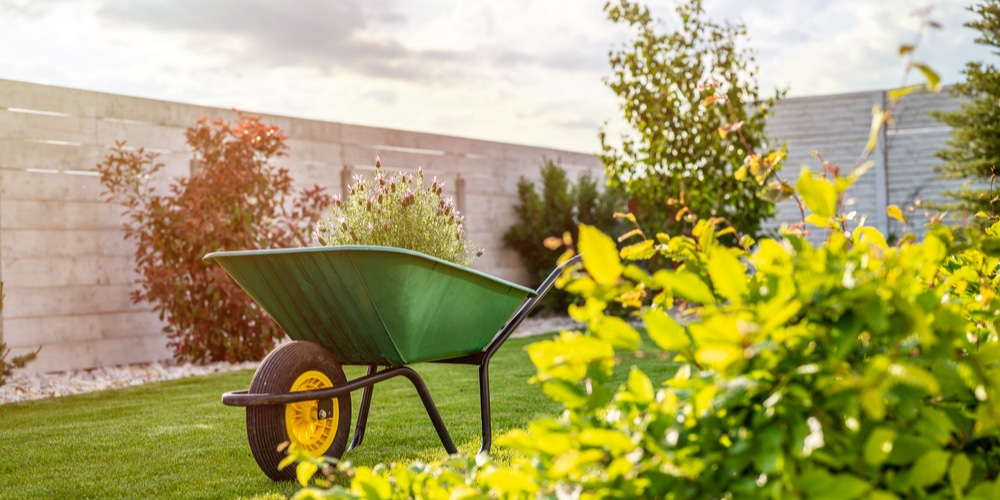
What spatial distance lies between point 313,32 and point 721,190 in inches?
122

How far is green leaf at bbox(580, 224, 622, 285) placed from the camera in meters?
0.90

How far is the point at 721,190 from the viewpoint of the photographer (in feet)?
21.1

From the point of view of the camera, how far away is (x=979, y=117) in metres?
7.23

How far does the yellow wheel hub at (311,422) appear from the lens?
2.25 metres

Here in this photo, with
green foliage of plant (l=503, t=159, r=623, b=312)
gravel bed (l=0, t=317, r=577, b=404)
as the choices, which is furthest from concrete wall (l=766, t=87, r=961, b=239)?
gravel bed (l=0, t=317, r=577, b=404)

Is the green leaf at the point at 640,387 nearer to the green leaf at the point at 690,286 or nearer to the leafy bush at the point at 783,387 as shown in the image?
the leafy bush at the point at 783,387

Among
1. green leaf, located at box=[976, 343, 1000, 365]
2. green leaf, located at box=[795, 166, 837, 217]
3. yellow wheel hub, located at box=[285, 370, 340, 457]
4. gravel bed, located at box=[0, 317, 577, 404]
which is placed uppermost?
green leaf, located at box=[795, 166, 837, 217]

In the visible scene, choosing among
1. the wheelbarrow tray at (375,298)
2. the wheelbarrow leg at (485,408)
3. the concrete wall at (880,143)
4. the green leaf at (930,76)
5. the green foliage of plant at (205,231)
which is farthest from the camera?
the concrete wall at (880,143)

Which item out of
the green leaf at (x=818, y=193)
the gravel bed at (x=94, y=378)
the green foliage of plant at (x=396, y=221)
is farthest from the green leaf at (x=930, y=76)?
the gravel bed at (x=94, y=378)

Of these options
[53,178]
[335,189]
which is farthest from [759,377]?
[335,189]

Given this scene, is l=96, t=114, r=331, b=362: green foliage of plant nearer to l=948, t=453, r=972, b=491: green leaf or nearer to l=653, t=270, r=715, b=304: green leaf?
l=653, t=270, r=715, b=304: green leaf

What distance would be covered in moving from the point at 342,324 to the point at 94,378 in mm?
3445

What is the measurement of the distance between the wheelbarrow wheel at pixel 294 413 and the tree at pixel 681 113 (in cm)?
451

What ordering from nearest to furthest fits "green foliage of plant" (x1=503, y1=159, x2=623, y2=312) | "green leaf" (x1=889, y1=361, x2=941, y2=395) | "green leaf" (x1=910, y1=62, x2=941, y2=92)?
"green leaf" (x1=889, y1=361, x2=941, y2=395)
"green leaf" (x1=910, y1=62, x2=941, y2=92)
"green foliage of plant" (x1=503, y1=159, x2=623, y2=312)
